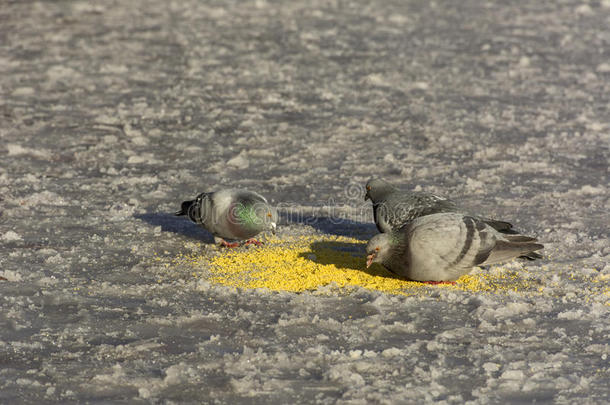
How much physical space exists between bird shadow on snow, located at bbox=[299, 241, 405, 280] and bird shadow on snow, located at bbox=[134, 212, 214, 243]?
3.17 ft

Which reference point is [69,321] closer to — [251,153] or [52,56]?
[251,153]

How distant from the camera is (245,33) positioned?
1572cm

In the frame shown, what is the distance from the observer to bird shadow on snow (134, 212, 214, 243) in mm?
7416

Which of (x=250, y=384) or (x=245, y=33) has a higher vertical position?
(x=245, y=33)

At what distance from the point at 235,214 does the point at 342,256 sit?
36.4 inches

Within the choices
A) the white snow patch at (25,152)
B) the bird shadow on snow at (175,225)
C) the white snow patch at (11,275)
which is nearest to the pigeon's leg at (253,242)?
the bird shadow on snow at (175,225)

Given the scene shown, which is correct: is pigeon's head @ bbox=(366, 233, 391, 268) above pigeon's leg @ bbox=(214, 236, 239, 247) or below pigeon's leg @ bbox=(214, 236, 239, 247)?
above

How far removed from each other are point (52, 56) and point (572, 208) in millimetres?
9427

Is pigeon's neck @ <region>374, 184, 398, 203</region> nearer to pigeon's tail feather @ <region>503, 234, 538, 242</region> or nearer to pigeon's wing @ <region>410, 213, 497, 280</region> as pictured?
pigeon's wing @ <region>410, 213, 497, 280</region>

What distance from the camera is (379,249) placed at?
20.2 ft

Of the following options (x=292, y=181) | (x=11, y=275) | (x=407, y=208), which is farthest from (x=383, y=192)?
(x=11, y=275)

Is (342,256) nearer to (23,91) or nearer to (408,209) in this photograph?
(408,209)

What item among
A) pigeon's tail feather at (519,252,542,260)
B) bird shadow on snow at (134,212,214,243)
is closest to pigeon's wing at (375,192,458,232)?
pigeon's tail feather at (519,252,542,260)

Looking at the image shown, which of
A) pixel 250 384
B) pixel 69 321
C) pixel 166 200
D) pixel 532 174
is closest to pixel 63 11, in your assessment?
pixel 166 200
